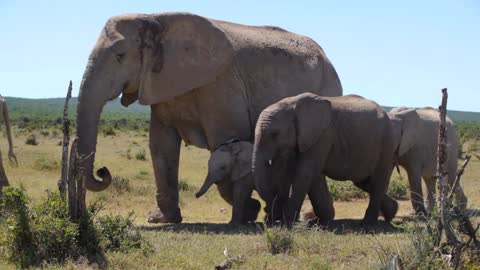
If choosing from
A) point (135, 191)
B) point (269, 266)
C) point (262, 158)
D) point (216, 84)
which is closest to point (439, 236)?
point (269, 266)

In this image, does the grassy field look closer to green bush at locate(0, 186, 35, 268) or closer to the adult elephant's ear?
green bush at locate(0, 186, 35, 268)

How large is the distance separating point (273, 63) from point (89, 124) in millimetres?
3044

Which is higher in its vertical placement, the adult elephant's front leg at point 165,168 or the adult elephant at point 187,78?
the adult elephant at point 187,78

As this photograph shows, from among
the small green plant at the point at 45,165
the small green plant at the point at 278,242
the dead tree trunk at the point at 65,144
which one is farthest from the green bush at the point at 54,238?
the small green plant at the point at 45,165

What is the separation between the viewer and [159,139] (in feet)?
35.8

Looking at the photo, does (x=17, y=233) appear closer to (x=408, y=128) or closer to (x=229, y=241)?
(x=229, y=241)

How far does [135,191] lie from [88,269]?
7942 mm

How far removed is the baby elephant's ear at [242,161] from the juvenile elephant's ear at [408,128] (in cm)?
318

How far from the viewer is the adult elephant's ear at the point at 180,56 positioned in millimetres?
9703

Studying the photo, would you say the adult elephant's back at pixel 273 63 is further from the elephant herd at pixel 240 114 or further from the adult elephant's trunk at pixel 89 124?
the adult elephant's trunk at pixel 89 124

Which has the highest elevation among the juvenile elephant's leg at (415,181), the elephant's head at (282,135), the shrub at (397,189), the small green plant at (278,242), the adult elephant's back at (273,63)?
the adult elephant's back at (273,63)

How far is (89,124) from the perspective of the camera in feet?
29.0

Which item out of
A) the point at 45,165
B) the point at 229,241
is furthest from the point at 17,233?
the point at 45,165

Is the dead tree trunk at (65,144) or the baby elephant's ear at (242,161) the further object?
the baby elephant's ear at (242,161)
